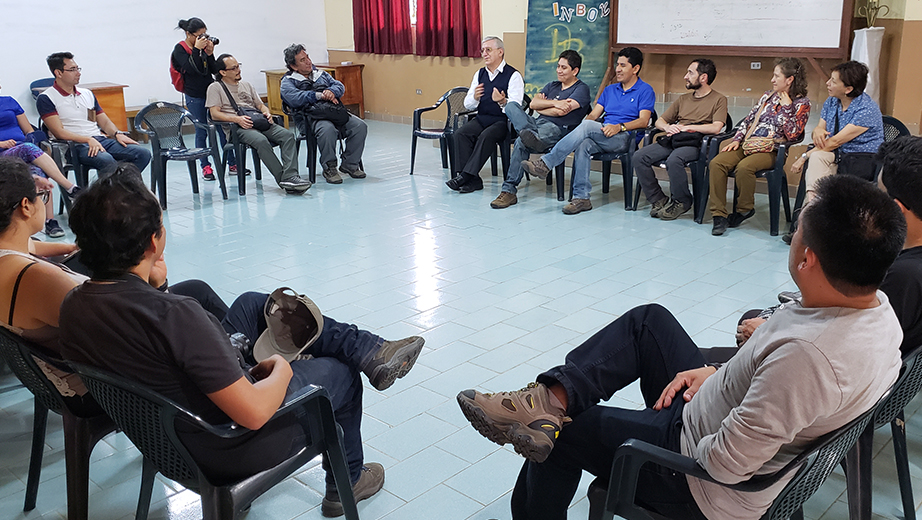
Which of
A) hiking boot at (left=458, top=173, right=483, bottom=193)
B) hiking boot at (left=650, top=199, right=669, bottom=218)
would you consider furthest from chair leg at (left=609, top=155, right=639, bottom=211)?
hiking boot at (left=458, top=173, right=483, bottom=193)

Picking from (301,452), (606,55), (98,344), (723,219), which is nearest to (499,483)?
(301,452)

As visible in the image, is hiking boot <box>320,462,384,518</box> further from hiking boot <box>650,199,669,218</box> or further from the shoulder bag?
the shoulder bag

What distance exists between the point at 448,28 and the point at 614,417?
7996 millimetres

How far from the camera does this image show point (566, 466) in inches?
70.4

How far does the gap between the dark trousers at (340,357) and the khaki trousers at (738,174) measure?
3346 millimetres

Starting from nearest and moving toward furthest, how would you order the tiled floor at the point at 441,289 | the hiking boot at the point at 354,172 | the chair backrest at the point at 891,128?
the tiled floor at the point at 441,289 → the chair backrest at the point at 891,128 → the hiking boot at the point at 354,172

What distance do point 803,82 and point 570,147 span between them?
1.60 metres

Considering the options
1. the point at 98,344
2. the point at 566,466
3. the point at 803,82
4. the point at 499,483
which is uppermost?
the point at 803,82

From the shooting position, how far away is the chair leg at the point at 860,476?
185 cm

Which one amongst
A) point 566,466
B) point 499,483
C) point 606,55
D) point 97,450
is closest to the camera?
point 566,466

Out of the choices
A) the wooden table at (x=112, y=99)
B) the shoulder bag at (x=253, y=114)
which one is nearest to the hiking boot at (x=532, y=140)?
the shoulder bag at (x=253, y=114)

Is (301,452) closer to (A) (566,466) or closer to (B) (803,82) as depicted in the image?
(A) (566,466)

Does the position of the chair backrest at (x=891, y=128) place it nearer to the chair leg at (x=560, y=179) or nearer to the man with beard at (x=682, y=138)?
the man with beard at (x=682, y=138)

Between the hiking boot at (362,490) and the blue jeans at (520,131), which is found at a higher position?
the blue jeans at (520,131)
